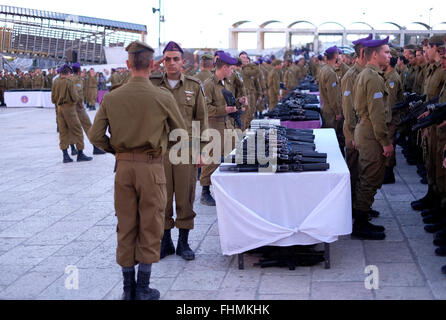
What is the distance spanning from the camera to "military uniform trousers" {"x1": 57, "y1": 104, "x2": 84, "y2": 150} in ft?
40.6

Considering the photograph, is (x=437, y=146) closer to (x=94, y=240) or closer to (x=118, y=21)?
(x=94, y=240)

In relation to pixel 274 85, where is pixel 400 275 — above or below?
below

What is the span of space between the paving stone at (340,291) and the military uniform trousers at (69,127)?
855 centimetres

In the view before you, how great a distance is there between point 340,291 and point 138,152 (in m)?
1.89

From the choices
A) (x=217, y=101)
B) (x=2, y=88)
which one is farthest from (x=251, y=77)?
(x=2, y=88)

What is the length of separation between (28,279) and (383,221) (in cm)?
388

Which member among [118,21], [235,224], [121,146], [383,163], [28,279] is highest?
[118,21]

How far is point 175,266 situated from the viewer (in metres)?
5.44

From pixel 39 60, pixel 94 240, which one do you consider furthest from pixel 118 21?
pixel 94 240

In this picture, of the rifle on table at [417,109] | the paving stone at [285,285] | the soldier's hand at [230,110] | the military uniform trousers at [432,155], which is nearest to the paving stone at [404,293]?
the paving stone at [285,285]

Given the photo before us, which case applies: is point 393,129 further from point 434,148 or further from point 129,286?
point 129,286

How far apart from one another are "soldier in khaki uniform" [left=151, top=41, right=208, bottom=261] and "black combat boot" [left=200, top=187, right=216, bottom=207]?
2.21 meters

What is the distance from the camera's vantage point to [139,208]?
4.50 meters

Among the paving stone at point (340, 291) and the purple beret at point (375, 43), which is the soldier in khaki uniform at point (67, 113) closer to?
the purple beret at point (375, 43)
